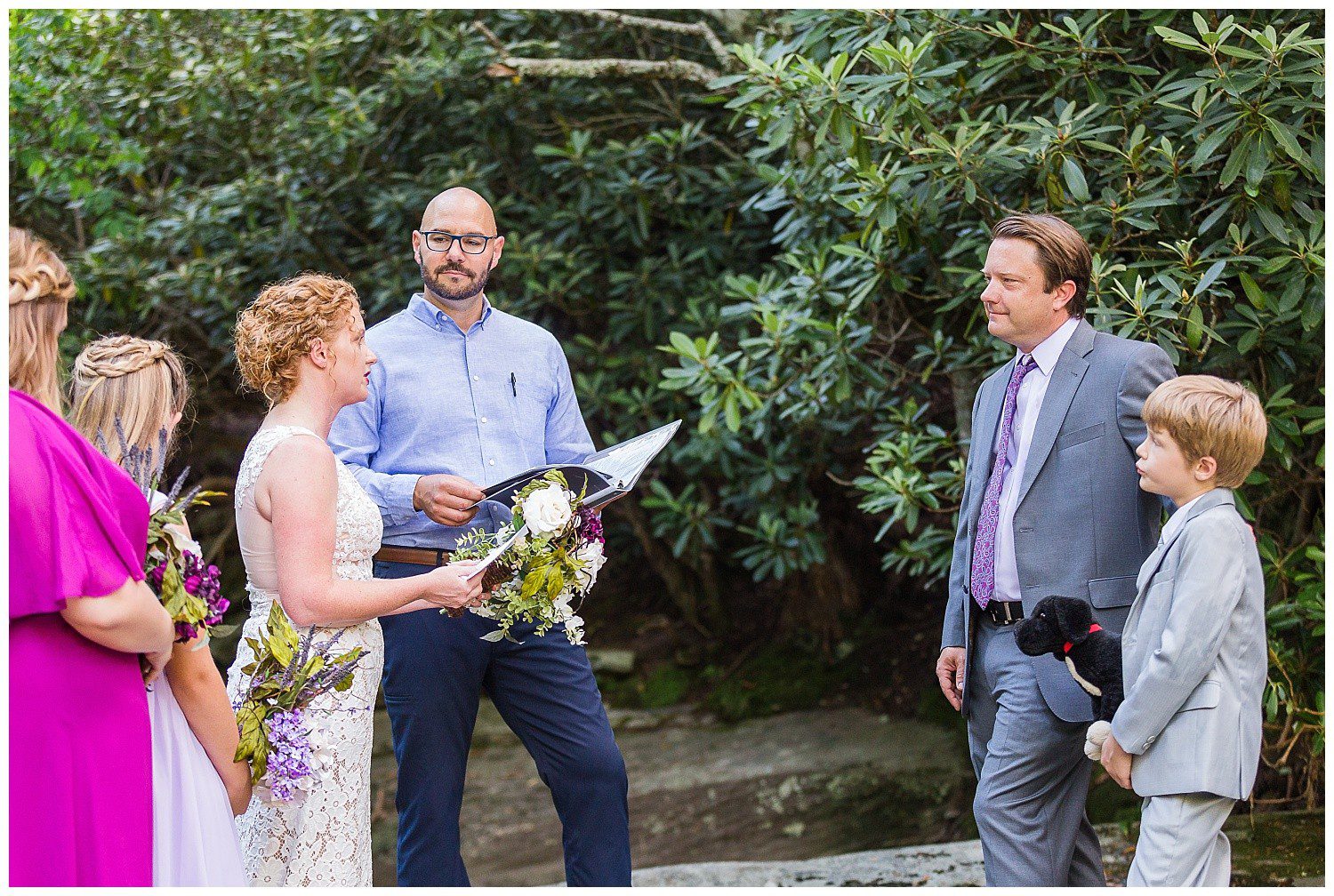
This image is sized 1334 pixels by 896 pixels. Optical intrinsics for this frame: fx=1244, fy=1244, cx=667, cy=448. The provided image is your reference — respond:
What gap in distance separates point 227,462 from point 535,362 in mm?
6254

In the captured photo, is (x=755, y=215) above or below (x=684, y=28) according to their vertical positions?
below

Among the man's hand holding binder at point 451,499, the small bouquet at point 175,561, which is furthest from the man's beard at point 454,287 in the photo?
the small bouquet at point 175,561

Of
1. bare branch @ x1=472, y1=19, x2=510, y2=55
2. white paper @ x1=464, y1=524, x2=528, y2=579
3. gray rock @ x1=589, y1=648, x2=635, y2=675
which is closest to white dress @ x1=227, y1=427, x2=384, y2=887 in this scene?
white paper @ x1=464, y1=524, x2=528, y2=579

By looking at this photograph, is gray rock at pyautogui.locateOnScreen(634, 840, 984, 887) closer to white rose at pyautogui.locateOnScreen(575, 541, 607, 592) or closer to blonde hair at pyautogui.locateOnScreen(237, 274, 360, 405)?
white rose at pyautogui.locateOnScreen(575, 541, 607, 592)

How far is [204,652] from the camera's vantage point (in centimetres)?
248

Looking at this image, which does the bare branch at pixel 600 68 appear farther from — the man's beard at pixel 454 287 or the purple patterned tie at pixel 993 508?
the purple patterned tie at pixel 993 508

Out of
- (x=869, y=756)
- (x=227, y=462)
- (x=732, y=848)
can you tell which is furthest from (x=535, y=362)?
(x=227, y=462)

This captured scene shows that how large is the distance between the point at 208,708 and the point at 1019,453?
2009 millimetres

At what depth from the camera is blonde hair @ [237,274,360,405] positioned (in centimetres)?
285

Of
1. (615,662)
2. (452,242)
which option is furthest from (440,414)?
(615,662)

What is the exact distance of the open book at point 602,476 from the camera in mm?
3062

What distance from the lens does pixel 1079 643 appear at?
283 centimetres

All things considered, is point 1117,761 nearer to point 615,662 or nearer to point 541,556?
point 541,556

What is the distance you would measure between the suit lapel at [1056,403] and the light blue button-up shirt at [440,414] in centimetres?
131
